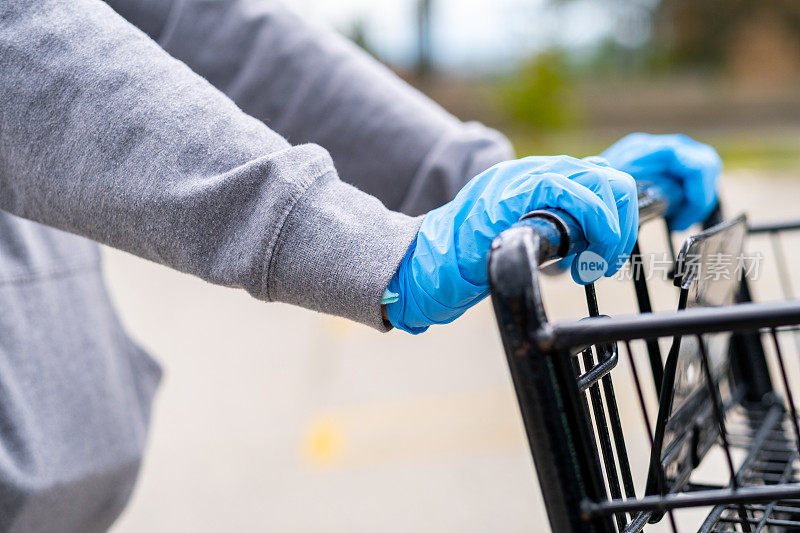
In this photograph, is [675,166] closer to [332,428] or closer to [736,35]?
[332,428]

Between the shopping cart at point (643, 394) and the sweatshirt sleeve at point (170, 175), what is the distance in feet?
0.71

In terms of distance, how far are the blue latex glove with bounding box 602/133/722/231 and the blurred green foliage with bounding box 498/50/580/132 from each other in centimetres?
1867

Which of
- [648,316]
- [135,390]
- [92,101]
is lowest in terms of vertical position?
[135,390]

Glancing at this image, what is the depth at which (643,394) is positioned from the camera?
1.14 meters

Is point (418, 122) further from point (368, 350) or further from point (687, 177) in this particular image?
point (368, 350)

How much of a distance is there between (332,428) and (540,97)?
55.6 ft

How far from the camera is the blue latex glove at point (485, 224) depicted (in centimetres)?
95

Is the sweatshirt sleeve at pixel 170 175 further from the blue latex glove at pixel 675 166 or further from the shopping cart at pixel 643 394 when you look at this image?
the blue latex glove at pixel 675 166

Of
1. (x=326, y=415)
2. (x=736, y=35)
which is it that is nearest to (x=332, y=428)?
(x=326, y=415)

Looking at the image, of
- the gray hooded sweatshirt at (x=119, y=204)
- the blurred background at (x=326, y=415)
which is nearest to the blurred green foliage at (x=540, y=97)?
the blurred background at (x=326, y=415)

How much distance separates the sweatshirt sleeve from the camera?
0.98 meters

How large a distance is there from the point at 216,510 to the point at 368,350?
2190mm

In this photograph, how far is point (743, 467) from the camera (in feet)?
4.22

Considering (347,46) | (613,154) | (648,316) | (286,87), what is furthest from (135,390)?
(648,316)
